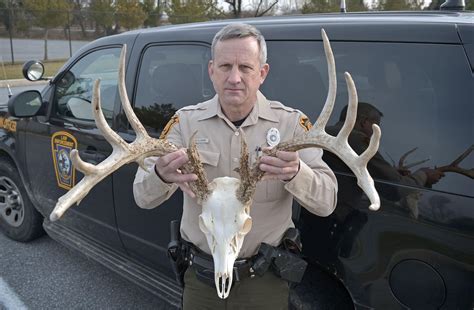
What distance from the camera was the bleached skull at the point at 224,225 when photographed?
6.03ft

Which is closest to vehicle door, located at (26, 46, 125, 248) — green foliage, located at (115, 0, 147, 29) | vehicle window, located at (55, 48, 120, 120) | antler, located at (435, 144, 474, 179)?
vehicle window, located at (55, 48, 120, 120)

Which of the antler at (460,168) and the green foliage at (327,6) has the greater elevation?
the green foliage at (327,6)

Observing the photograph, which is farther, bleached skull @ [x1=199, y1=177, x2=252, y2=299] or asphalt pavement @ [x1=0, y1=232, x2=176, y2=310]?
asphalt pavement @ [x1=0, y1=232, x2=176, y2=310]

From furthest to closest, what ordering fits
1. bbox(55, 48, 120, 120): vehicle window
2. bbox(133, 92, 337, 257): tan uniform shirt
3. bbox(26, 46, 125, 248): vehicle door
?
bbox(55, 48, 120, 120): vehicle window < bbox(26, 46, 125, 248): vehicle door < bbox(133, 92, 337, 257): tan uniform shirt

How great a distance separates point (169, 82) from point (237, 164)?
1316 mm

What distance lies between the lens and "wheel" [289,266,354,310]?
246 cm

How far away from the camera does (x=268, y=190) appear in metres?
2.11

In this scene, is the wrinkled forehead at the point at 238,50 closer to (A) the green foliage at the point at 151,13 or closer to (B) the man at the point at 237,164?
(B) the man at the point at 237,164

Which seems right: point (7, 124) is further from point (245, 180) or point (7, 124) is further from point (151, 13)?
point (151, 13)

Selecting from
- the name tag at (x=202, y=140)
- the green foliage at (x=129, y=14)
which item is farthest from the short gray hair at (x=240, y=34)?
the green foliage at (x=129, y=14)

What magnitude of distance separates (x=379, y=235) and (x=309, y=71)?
962mm

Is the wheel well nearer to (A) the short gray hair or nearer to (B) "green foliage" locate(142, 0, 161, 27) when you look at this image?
(A) the short gray hair

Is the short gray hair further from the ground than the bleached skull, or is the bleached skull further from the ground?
the short gray hair

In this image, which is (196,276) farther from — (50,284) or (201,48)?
(50,284)
